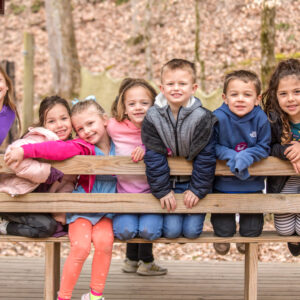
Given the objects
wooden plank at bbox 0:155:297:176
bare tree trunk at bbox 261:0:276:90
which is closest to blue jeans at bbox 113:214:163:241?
wooden plank at bbox 0:155:297:176

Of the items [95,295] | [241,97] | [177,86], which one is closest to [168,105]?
[177,86]

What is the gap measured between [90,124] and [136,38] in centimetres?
1222

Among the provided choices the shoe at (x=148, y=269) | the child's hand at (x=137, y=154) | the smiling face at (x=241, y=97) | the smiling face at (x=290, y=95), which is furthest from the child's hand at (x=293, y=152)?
the shoe at (x=148, y=269)

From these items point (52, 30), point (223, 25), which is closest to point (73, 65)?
point (52, 30)

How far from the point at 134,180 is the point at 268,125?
1.05 m

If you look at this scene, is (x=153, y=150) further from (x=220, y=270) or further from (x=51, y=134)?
(x=220, y=270)

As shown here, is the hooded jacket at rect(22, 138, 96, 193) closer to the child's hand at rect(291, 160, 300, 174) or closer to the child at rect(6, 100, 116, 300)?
the child at rect(6, 100, 116, 300)

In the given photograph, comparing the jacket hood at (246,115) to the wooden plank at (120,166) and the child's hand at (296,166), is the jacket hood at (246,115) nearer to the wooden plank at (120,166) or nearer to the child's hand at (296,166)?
the wooden plank at (120,166)

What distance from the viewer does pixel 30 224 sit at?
3.32 m

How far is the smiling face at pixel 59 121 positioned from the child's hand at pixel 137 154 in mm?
642

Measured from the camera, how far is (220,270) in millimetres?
4605

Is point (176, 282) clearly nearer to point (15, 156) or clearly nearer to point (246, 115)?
point (246, 115)

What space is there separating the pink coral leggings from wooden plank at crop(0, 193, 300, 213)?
0.47 feet

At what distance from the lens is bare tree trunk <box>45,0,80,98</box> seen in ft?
32.8
